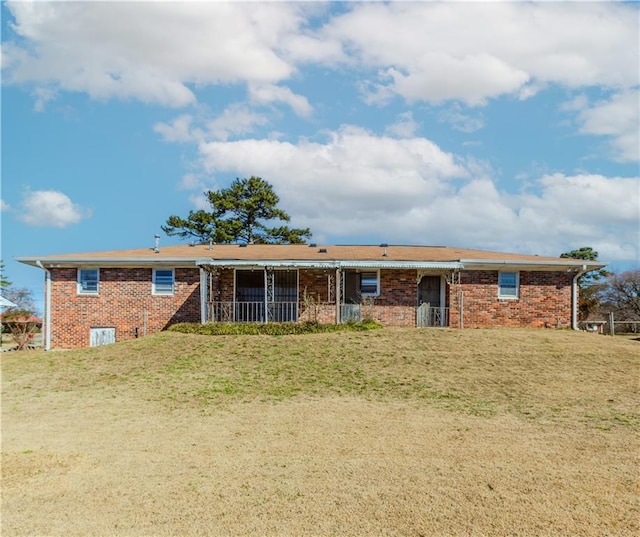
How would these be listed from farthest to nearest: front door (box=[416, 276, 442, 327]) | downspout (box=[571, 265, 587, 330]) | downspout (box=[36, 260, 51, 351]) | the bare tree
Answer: the bare tree → front door (box=[416, 276, 442, 327]) → downspout (box=[571, 265, 587, 330]) → downspout (box=[36, 260, 51, 351])

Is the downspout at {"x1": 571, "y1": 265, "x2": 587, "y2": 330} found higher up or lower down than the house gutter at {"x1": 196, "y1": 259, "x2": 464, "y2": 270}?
lower down

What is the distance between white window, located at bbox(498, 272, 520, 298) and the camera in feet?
68.7

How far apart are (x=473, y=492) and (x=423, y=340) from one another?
Answer: 10849 mm

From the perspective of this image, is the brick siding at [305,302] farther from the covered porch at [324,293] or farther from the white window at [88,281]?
the white window at [88,281]

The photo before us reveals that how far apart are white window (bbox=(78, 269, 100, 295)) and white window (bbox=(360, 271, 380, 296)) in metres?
9.81

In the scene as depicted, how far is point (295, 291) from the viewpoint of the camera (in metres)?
21.5

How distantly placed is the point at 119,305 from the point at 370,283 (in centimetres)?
933

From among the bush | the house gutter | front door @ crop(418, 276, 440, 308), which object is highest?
the house gutter

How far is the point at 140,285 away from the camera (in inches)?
809

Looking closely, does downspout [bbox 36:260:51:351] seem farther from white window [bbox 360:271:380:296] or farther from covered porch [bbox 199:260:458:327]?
white window [bbox 360:271:380:296]

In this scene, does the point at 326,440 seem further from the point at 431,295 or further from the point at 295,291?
the point at 431,295

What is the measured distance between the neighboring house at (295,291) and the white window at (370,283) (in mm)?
38

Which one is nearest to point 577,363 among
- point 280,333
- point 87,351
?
point 280,333

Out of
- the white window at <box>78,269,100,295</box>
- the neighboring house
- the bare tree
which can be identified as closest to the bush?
the neighboring house
